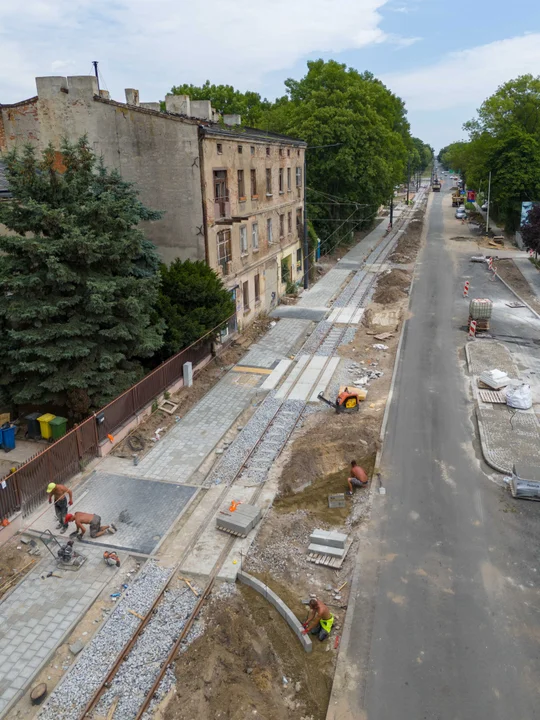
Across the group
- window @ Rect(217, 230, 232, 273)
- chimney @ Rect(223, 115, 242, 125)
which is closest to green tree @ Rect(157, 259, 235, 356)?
window @ Rect(217, 230, 232, 273)

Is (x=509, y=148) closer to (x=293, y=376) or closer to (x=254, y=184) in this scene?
(x=254, y=184)

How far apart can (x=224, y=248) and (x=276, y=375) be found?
690 centimetres

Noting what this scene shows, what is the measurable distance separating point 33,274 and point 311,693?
44.5 ft

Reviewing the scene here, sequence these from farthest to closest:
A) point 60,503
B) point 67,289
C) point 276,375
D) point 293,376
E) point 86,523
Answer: point 276,375, point 293,376, point 67,289, point 60,503, point 86,523

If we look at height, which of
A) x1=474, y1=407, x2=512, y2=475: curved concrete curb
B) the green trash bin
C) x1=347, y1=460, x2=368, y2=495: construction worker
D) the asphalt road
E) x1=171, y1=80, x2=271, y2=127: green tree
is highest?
x1=171, y1=80, x2=271, y2=127: green tree

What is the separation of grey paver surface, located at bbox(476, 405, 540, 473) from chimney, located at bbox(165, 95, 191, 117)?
18657 mm

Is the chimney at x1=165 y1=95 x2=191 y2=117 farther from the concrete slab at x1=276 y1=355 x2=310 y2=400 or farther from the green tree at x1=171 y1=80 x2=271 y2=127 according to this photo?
the green tree at x1=171 y1=80 x2=271 y2=127

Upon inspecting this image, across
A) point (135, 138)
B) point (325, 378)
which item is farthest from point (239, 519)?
point (135, 138)

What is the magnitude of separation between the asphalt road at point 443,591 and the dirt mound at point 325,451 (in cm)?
75

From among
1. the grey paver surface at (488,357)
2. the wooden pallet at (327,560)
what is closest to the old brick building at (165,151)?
the grey paver surface at (488,357)

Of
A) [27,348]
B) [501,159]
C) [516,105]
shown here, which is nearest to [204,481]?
[27,348]

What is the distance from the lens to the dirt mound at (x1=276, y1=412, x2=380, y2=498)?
15.3 m

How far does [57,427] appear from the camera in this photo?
A: 17.5m

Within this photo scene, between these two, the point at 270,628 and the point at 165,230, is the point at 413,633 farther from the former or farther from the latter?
the point at 165,230
